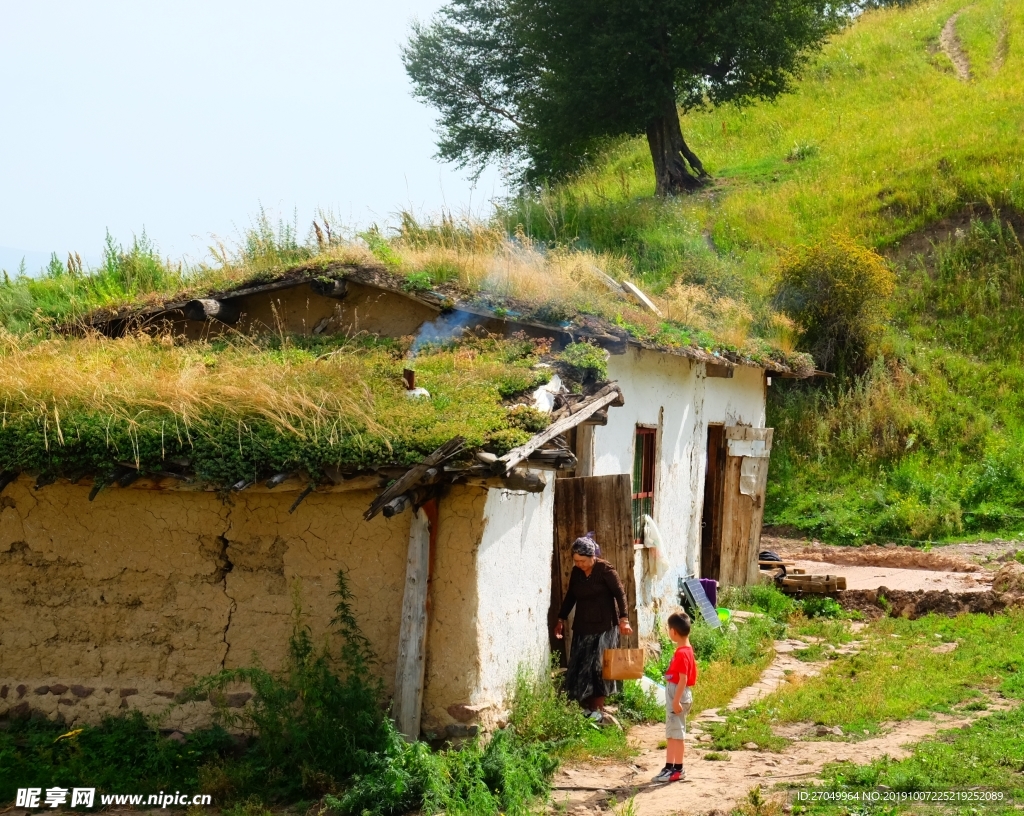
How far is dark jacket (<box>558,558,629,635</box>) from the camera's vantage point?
7789 millimetres

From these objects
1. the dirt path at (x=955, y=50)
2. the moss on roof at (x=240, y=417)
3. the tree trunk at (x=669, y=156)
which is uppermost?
the dirt path at (x=955, y=50)

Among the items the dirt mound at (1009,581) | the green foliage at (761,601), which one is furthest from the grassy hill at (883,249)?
the green foliage at (761,601)

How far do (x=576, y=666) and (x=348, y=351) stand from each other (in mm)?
3683

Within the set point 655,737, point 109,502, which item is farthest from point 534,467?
point 109,502

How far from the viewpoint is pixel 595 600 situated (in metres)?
7.85

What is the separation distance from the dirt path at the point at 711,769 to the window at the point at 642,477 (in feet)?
9.40

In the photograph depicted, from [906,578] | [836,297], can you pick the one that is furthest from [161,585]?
[836,297]

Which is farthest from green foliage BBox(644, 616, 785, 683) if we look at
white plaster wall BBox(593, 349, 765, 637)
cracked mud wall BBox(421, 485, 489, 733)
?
cracked mud wall BBox(421, 485, 489, 733)

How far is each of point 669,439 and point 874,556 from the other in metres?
6.27

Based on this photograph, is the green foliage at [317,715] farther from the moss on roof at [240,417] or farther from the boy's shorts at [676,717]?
the boy's shorts at [676,717]

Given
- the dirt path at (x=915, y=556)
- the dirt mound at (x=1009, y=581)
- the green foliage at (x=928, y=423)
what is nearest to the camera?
the dirt mound at (x=1009, y=581)

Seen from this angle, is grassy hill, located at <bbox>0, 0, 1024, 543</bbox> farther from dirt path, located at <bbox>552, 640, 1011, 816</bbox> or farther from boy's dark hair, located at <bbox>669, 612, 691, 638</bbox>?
dirt path, located at <bbox>552, 640, 1011, 816</bbox>

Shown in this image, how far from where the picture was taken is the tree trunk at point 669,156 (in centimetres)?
2433

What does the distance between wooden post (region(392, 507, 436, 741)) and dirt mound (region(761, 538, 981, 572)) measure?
10.5 metres
